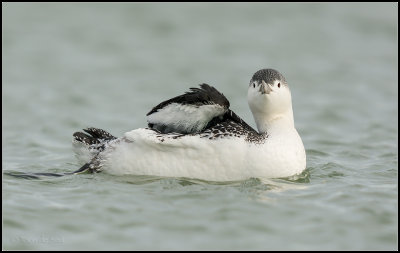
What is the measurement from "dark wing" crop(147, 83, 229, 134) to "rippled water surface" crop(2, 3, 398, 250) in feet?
2.37

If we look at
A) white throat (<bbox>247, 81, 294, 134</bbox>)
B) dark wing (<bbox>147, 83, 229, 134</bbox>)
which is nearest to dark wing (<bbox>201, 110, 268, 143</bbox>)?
dark wing (<bbox>147, 83, 229, 134</bbox>)

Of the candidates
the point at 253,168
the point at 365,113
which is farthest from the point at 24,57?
the point at 253,168

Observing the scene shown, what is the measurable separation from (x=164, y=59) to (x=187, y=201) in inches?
398

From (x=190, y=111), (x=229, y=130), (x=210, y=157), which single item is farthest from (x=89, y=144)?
(x=229, y=130)

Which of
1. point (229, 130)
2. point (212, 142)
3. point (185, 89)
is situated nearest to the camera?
point (212, 142)

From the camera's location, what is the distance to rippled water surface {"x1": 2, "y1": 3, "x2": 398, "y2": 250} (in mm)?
7891

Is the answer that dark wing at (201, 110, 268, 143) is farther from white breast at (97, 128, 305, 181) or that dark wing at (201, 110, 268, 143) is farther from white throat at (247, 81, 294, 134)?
white throat at (247, 81, 294, 134)

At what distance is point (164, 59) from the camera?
60.7ft

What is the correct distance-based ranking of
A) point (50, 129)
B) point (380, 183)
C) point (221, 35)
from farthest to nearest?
point (221, 35), point (50, 129), point (380, 183)

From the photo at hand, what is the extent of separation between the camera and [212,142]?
30.3 ft

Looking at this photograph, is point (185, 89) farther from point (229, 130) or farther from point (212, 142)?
point (212, 142)

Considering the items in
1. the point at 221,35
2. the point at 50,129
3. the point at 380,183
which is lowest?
the point at 380,183

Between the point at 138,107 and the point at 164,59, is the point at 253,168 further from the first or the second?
the point at 164,59

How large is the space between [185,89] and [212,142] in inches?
297
